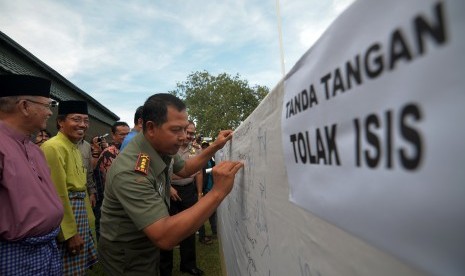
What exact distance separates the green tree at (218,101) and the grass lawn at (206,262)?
123ft

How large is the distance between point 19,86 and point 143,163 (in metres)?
1.25

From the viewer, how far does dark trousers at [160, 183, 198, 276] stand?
4.02 meters

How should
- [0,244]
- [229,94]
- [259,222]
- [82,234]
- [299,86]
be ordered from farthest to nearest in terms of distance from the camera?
1. [229,94]
2. [82,234]
3. [0,244]
4. [259,222]
5. [299,86]

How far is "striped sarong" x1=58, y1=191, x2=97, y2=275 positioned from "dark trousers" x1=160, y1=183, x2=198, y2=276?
3.24 ft

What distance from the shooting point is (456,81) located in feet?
1.20

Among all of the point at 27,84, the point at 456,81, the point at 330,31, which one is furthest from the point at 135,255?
the point at 456,81

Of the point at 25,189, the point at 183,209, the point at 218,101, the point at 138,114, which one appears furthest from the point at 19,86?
the point at 218,101

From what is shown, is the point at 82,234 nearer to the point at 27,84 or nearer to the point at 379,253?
the point at 27,84

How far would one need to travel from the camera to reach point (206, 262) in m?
4.83

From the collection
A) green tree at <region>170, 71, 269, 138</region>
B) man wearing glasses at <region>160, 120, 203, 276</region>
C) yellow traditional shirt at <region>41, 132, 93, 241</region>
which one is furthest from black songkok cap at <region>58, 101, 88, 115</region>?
green tree at <region>170, 71, 269, 138</region>

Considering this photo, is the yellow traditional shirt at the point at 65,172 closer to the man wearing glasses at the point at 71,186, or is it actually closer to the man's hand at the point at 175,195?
the man wearing glasses at the point at 71,186

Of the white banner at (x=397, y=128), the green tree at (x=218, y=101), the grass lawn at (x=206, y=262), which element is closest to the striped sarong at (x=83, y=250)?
the grass lawn at (x=206, y=262)

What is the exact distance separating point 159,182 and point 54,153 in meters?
1.47

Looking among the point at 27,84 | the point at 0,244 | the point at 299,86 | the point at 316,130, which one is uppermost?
the point at 27,84
